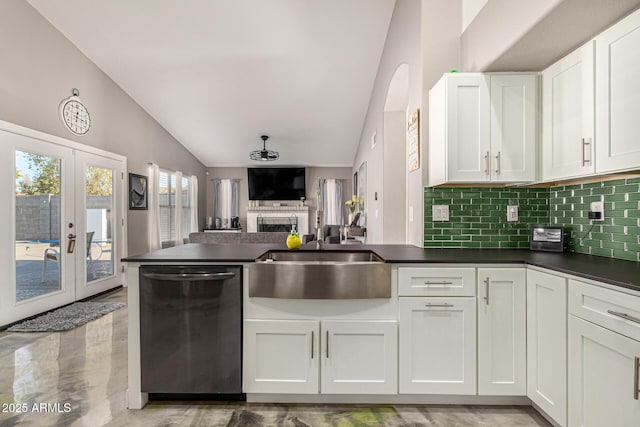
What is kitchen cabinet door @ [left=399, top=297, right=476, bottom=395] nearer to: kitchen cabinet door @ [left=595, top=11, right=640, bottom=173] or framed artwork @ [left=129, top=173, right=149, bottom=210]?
kitchen cabinet door @ [left=595, top=11, right=640, bottom=173]

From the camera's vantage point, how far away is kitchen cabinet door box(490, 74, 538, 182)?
2318mm

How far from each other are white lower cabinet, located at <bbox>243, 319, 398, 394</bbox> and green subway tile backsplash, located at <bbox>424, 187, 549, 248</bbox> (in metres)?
0.97

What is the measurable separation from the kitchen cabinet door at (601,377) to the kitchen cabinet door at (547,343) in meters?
0.06

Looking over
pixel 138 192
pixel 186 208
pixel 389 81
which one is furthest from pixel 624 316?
pixel 186 208

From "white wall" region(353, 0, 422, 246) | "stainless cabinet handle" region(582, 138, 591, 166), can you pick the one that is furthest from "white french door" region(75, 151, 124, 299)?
"stainless cabinet handle" region(582, 138, 591, 166)

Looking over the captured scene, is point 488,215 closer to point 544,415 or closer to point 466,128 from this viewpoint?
point 466,128

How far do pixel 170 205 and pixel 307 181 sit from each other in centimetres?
369

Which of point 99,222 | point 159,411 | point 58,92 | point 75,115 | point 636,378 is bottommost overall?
point 159,411

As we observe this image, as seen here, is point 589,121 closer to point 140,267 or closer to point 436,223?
point 436,223

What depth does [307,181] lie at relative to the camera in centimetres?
967

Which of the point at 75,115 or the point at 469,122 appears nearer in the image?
the point at 469,122

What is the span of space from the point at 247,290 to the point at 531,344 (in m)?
1.65

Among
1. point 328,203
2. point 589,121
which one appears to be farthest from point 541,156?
point 328,203

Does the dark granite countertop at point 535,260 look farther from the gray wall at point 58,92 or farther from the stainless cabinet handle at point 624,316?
the gray wall at point 58,92
